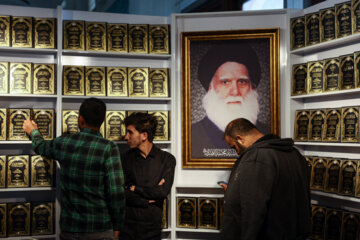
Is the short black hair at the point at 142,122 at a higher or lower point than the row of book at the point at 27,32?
lower

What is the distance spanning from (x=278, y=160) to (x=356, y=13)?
1.64 meters

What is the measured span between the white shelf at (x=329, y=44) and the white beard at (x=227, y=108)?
1.92 ft

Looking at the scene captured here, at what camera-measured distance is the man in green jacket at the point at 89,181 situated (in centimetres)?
228

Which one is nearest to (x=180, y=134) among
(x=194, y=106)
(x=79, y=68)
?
(x=194, y=106)

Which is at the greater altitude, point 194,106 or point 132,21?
point 132,21

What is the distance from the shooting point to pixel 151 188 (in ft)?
9.90

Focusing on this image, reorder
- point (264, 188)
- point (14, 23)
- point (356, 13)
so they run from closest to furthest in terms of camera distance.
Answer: point (264, 188) < point (356, 13) < point (14, 23)

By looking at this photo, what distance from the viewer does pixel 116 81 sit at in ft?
11.7

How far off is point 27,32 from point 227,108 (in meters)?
1.99

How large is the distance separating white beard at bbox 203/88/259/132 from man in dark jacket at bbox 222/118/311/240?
1.44m

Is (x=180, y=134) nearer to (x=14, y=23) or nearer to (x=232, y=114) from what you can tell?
(x=232, y=114)

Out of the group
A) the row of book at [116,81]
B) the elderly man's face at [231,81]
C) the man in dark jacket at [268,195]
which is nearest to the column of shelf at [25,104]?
the row of book at [116,81]

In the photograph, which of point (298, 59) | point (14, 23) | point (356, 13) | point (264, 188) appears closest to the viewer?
point (264, 188)

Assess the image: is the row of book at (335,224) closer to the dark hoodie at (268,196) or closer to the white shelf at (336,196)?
the white shelf at (336,196)
